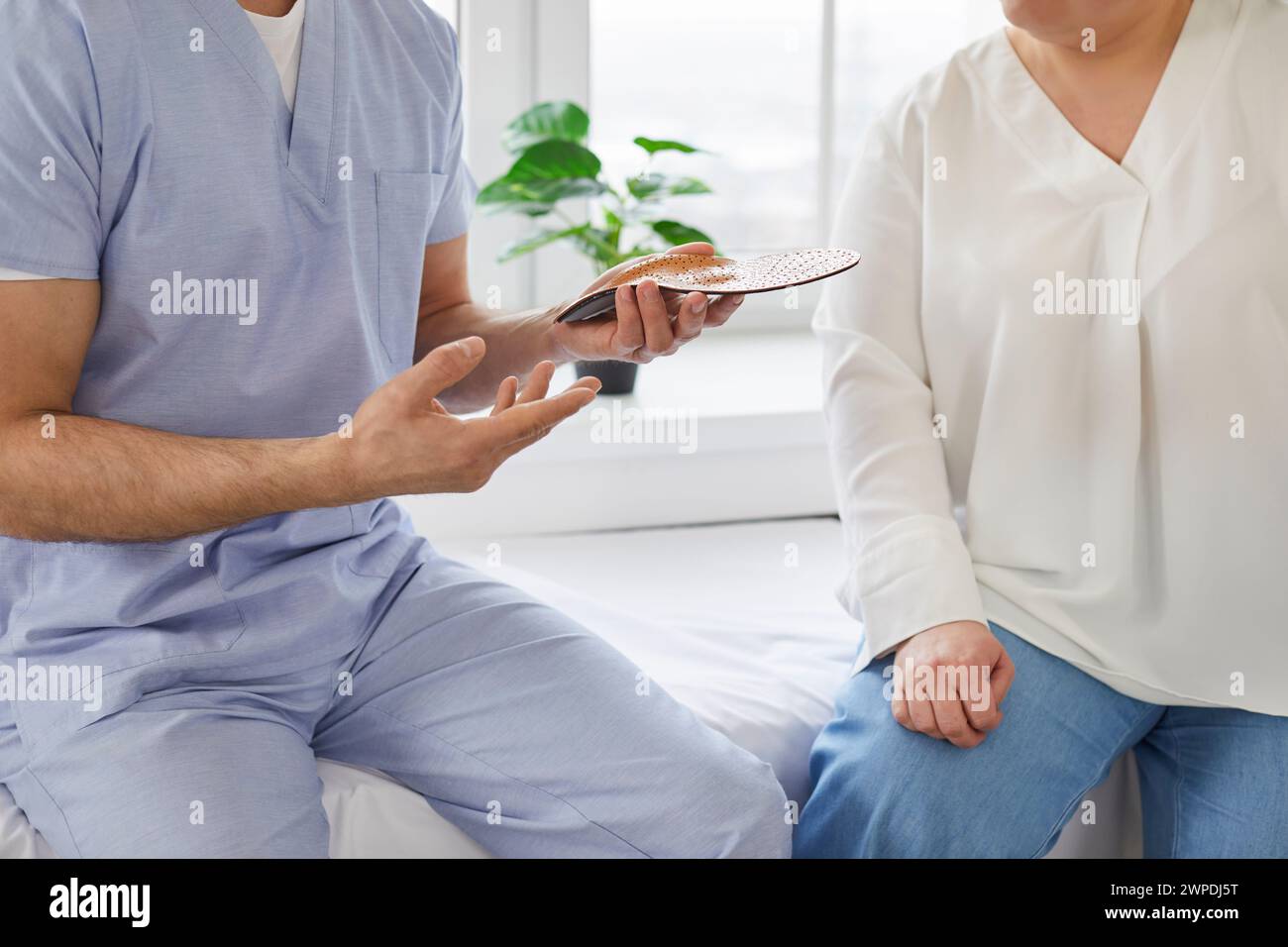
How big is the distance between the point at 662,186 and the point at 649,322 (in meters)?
0.83

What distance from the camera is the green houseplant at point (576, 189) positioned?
1.76m

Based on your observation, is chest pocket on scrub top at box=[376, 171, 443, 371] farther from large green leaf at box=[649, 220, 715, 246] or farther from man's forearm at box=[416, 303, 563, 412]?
large green leaf at box=[649, 220, 715, 246]

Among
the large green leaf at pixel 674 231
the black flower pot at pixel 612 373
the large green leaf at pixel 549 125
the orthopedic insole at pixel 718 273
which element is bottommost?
the black flower pot at pixel 612 373

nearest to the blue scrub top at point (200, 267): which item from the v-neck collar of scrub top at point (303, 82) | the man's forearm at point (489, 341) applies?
the v-neck collar of scrub top at point (303, 82)

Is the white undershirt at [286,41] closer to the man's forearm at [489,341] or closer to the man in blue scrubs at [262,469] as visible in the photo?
the man in blue scrubs at [262,469]

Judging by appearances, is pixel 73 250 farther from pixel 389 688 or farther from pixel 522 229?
pixel 522 229

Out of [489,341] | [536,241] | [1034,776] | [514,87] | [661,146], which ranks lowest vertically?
[1034,776]

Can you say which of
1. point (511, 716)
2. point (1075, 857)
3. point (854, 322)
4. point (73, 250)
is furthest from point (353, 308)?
point (1075, 857)

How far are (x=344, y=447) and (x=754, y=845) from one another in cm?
45

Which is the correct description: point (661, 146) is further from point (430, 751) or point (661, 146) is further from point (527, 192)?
point (430, 751)

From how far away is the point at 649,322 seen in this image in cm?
108

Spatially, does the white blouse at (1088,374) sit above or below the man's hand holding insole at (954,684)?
above

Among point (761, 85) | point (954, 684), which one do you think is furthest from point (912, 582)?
point (761, 85)

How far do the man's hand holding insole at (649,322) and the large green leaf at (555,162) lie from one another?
2.07 ft
